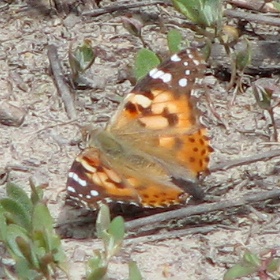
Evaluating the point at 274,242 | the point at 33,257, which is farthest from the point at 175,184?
the point at 33,257

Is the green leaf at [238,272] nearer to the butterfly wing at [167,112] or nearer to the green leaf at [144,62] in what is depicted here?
the butterfly wing at [167,112]

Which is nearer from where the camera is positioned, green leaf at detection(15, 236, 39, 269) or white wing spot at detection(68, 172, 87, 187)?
green leaf at detection(15, 236, 39, 269)

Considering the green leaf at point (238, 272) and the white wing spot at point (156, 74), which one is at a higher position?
the white wing spot at point (156, 74)

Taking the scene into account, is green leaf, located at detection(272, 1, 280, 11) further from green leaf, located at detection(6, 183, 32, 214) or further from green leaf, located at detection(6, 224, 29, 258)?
green leaf, located at detection(6, 224, 29, 258)

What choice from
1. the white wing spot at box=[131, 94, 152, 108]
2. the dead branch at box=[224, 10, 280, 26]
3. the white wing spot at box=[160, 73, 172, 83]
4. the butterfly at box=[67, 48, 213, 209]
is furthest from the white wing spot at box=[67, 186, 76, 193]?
the dead branch at box=[224, 10, 280, 26]

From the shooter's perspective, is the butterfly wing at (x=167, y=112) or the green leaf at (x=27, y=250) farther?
the butterfly wing at (x=167, y=112)

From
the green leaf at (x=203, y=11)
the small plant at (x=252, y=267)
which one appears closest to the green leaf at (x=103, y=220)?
the small plant at (x=252, y=267)

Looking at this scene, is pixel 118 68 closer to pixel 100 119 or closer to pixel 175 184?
pixel 100 119
